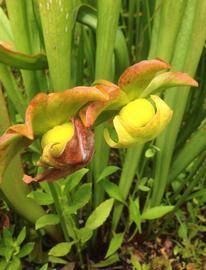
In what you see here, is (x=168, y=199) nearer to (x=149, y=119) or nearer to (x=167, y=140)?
(x=167, y=140)

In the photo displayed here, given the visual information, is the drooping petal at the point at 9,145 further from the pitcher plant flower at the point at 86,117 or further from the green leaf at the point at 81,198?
the green leaf at the point at 81,198

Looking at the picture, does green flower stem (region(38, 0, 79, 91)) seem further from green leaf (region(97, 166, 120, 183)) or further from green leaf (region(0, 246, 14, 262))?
green leaf (region(0, 246, 14, 262))

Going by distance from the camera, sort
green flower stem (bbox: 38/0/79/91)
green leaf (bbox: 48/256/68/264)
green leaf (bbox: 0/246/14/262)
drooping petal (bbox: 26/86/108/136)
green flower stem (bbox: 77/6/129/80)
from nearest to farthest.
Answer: drooping petal (bbox: 26/86/108/136)
green flower stem (bbox: 38/0/79/91)
green flower stem (bbox: 77/6/129/80)
green leaf (bbox: 0/246/14/262)
green leaf (bbox: 48/256/68/264)

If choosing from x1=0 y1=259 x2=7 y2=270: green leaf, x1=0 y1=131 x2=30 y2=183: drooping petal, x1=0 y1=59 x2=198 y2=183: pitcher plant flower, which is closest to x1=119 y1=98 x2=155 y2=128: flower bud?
x1=0 y1=59 x2=198 y2=183: pitcher plant flower

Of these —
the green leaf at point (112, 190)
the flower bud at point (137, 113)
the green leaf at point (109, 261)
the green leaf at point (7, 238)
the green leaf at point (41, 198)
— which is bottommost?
the green leaf at point (109, 261)

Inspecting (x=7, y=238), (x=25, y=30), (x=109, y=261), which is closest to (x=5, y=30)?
(x=25, y=30)

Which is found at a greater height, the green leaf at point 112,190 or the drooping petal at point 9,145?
the drooping petal at point 9,145

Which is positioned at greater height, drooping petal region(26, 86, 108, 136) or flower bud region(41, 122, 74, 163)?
drooping petal region(26, 86, 108, 136)

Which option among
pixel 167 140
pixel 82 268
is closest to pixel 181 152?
pixel 167 140

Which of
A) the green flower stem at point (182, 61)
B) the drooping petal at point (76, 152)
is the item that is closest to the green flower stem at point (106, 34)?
the green flower stem at point (182, 61)
